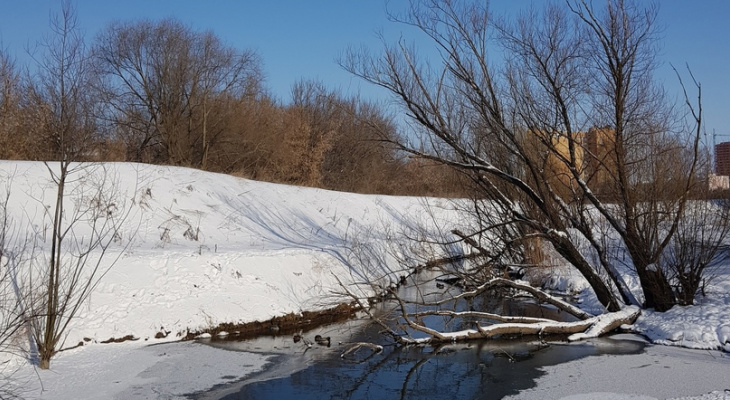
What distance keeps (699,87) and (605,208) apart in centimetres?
284

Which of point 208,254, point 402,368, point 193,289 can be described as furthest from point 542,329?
point 208,254

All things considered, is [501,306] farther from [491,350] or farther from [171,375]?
[171,375]

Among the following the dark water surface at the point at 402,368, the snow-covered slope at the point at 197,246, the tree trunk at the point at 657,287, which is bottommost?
the dark water surface at the point at 402,368

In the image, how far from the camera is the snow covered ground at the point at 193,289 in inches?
345

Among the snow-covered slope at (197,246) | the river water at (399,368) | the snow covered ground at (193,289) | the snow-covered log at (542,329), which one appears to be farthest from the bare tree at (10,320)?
the snow-covered log at (542,329)

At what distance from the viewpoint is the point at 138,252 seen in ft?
42.5

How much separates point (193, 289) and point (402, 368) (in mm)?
4908

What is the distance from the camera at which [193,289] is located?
1241cm

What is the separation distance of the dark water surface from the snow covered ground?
47 cm

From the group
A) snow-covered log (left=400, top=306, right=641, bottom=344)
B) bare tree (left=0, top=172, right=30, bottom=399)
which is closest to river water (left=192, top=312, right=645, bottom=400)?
snow-covered log (left=400, top=306, right=641, bottom=344)

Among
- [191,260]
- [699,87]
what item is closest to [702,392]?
[699,87]

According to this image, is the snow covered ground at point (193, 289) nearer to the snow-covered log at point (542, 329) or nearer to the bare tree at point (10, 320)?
the bare tree at point (10, 320)

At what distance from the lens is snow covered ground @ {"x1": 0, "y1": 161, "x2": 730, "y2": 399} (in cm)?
877

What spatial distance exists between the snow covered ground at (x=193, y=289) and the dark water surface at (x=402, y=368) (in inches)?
18.4
